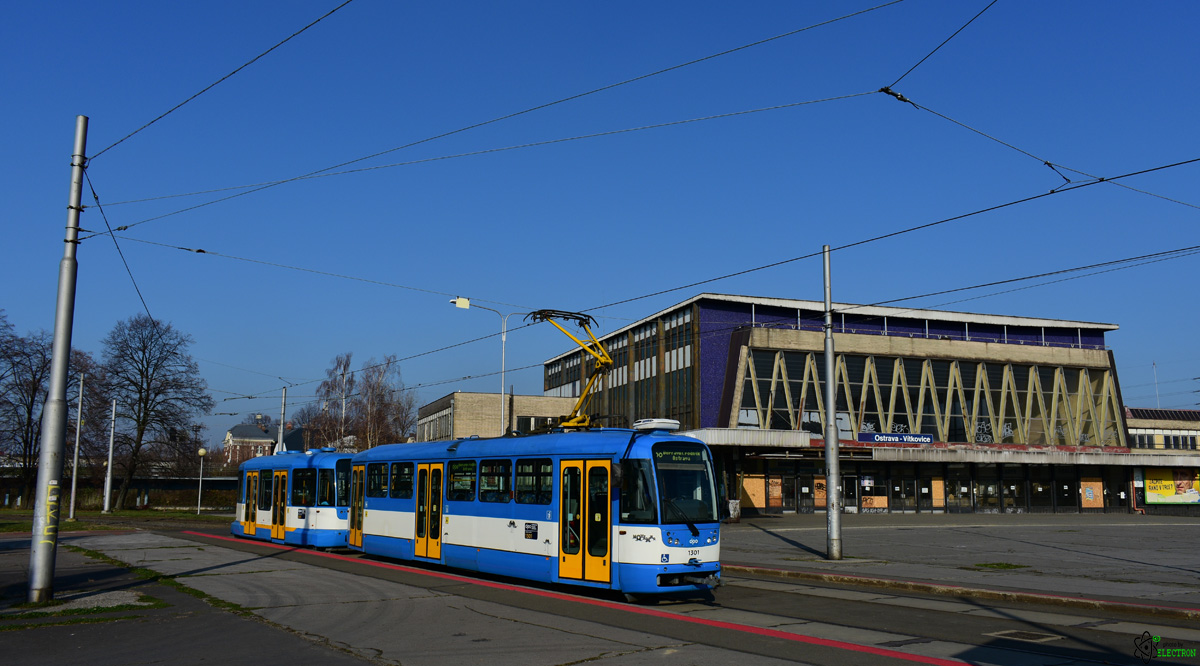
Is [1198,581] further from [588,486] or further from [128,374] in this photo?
[128,374]

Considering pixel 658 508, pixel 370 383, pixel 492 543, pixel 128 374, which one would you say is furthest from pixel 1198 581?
pixel 370 383

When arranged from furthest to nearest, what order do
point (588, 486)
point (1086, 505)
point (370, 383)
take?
1. point (370, 383)
2. point (1086, 505)
3. point (588, 486)

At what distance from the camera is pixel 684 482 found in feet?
48.2

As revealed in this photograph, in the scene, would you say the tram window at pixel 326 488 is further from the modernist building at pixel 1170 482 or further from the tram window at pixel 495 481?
the modernist building at pixel 1170 482

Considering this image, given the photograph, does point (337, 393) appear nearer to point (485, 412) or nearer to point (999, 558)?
point (485, 412)

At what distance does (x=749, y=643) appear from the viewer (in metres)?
10.6

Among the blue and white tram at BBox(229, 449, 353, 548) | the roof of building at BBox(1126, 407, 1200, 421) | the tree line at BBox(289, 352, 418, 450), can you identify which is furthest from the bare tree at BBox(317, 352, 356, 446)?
the roof of building at BBox(1126, 407, 1200, 421)

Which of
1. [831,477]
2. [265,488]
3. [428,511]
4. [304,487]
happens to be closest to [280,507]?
[265,488]

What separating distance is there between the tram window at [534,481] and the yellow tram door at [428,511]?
3389mm

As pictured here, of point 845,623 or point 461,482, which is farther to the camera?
point 461,482

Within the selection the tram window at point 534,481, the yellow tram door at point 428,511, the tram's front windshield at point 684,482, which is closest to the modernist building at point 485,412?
the yellow tram door at point 428,511

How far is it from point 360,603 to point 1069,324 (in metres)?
57.6

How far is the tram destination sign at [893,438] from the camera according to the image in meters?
47.5

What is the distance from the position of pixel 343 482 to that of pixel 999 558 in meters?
17.5
